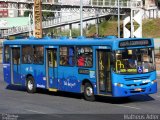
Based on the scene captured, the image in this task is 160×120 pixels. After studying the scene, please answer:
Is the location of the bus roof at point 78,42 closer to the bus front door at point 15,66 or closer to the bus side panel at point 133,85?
the bus front door at point 15,66

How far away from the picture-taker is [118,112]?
661 inches

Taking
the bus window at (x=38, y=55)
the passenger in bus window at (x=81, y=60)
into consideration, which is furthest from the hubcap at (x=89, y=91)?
the bus window at (x=38, y=55)

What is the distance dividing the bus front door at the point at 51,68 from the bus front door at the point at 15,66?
9.41 feet

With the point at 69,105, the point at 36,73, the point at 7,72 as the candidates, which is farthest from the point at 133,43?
the point at 7,72

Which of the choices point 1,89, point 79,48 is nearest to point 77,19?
point 1,89

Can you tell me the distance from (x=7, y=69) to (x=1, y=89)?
1.19 metres

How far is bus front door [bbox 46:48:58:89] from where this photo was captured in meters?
22.9

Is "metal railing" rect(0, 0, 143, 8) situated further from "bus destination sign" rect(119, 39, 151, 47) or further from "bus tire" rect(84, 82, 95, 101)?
"bus destination sign" rect(119, 39, 151, 47)

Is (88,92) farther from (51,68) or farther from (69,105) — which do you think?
(51,68)

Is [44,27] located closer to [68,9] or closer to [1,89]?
[68,9]

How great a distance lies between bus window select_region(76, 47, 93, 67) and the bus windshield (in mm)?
1547

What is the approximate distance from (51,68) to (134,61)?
4888 millimetres

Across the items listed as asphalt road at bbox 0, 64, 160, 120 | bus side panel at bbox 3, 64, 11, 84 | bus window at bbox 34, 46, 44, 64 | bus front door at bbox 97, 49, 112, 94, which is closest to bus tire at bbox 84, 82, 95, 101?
asphalt road at bbox 0, 64, 160, 120

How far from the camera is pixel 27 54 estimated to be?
25016mm
